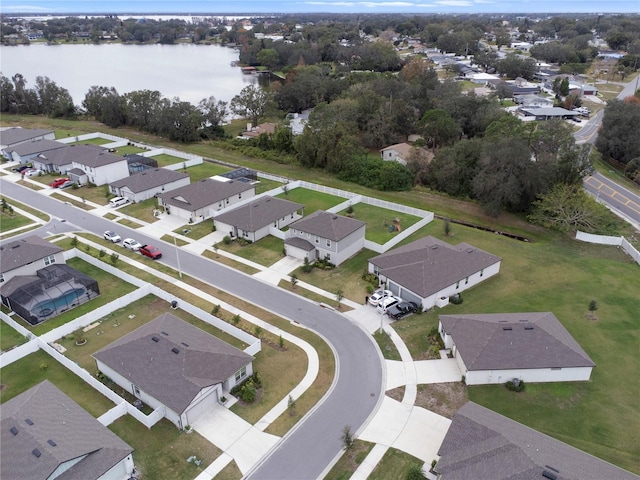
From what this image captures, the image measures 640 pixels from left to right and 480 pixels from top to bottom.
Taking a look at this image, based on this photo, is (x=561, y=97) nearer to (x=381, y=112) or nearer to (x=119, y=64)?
(x=381, y=112)

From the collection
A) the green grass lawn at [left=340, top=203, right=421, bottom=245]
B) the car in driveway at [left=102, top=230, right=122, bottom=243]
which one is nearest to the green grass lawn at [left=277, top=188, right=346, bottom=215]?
the green grass lawn at [left=340, top=203, right=421, bottom=245]

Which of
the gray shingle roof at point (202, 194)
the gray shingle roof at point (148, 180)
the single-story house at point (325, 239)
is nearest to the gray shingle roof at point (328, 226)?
the single-story house at point (325, 239)

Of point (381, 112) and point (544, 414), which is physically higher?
point (381, 112)

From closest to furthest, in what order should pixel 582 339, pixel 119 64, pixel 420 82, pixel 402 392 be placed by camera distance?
1. pixel 402 392
2. pixel 582 339
3. pixel 420 82
4. pixel 119 64

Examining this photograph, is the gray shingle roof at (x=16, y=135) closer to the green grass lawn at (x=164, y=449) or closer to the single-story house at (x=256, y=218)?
the single-story house at (x=256, y=218)

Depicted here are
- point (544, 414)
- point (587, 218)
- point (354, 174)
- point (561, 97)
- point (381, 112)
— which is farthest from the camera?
point (561, 97)

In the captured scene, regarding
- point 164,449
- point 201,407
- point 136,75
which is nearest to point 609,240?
point 201,407

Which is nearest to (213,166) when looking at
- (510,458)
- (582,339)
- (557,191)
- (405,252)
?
(405,252)
